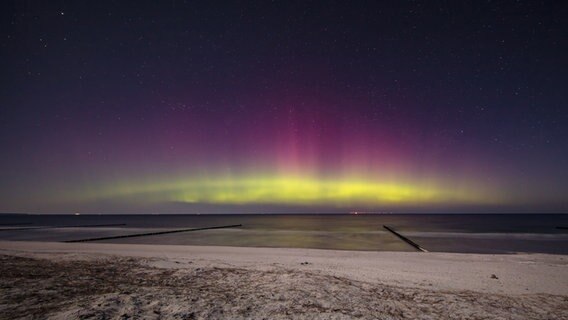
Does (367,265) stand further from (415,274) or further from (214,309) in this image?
(214,309)

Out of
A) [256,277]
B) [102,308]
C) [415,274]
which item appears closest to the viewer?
[102,308]

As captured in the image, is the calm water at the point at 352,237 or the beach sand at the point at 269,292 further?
the calm water at the point at 352,237

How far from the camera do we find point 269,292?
6.28 m

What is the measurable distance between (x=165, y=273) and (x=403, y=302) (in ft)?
20.1

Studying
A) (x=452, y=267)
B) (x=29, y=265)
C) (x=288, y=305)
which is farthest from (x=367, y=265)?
(x=29, y=265)

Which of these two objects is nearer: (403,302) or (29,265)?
(403,302)

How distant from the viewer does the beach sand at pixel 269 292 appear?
16.6ft

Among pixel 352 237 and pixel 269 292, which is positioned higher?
pixel 269 292

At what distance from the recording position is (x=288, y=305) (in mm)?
5414

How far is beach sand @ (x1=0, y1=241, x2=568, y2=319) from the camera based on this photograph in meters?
5.05

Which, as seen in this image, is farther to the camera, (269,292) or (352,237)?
(352,237)

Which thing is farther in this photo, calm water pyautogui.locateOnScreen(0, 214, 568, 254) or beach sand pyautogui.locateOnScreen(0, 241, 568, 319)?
calm water pyautogui.locateOnScreen(0, 214, 568, 254)

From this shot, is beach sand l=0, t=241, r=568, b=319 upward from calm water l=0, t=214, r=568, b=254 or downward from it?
upward

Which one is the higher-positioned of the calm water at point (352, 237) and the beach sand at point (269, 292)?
the beach sand at point (269, 292)
